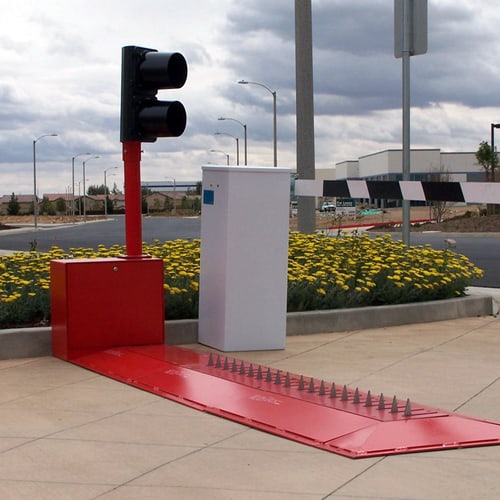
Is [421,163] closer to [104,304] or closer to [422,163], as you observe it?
[422,163]

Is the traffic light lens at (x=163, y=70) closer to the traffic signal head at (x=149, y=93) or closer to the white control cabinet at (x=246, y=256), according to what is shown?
the traffic signal head at (x=149, y=93)

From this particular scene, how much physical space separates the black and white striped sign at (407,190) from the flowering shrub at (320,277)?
2.54ft

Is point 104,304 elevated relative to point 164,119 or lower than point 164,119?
lower

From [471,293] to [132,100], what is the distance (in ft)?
17.7

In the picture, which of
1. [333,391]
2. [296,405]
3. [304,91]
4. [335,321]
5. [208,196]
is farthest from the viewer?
[304,91]

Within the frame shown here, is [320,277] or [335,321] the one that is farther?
[320,277]

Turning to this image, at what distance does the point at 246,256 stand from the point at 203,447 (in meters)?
3.20

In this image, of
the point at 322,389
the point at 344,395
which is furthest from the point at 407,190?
the point at 344,395

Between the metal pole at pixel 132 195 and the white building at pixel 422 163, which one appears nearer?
the metal pole at pixel 132 195

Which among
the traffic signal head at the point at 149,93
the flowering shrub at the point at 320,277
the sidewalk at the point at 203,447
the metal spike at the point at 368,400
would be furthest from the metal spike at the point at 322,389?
the flowering shrub at the point at 320,277

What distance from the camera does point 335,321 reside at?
9305 mm

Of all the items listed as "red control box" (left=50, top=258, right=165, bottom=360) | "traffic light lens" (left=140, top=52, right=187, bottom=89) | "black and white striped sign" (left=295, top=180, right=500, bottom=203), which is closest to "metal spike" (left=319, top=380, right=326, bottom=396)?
"red control box" (left=50, top=258, right=165, bottom=360)

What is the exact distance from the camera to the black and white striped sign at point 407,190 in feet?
30.4

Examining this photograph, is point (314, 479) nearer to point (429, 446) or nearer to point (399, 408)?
point (429, 446)
